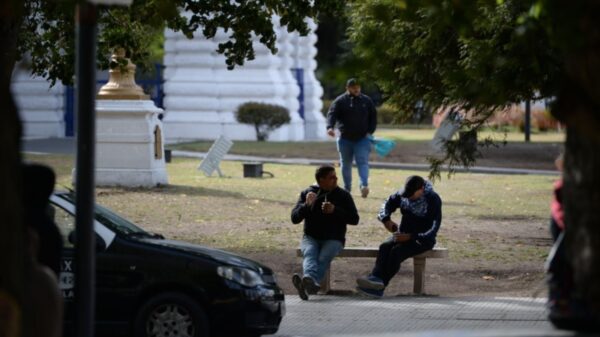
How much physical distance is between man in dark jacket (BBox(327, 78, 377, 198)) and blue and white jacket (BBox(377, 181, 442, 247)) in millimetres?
8821

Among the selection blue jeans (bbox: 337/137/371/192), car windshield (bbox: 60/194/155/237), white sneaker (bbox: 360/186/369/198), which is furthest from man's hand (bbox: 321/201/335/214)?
white sneaker (bbox: 360/186/369/198)

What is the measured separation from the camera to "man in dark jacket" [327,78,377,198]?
22.6 m

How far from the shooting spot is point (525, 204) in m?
23.1

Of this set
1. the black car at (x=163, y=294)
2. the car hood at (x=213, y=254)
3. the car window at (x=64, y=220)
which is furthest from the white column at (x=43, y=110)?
the black car at (x=163, y=294)

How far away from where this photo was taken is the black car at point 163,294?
34.5 ft

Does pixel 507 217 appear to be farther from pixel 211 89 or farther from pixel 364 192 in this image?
pixel 211 89

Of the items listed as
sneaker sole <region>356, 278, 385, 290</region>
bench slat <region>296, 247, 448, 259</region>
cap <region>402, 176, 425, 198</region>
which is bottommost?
sneaker sole <region>356, 278, 385, 290</region>

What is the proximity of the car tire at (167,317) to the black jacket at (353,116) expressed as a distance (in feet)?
40.4

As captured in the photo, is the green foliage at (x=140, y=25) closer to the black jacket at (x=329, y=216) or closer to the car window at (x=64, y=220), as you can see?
the black jacket at (x=329, y=216)

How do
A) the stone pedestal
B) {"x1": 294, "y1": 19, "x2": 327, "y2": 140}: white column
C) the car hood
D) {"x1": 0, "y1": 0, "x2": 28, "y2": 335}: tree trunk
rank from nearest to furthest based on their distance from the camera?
{"x1": 0, "y1": 0, "x2": 28, "y2": 335}: tree trunk
the car hood
the stone pedestal
{"x1": 294, "y1": 19, "x2": 327, "y2": 140}: white column

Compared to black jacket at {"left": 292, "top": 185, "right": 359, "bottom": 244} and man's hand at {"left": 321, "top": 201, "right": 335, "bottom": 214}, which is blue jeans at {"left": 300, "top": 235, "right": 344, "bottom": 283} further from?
man's hand at {"left": 321, "top": 201, "right": 335, "bottom": 214}

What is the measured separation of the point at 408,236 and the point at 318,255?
92 cm

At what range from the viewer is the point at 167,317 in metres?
10.5

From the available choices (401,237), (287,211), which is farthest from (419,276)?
(287,211)
